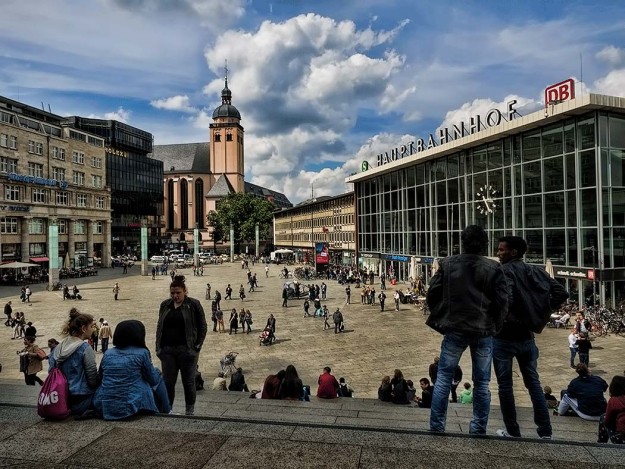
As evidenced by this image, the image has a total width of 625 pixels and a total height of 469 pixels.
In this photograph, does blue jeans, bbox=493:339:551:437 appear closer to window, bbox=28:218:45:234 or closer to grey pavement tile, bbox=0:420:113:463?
grey pavement tile, bbox=0:420:113:463

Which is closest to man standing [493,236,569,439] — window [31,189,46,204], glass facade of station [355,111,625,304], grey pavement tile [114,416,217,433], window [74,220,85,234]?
grey pavement tile [114,416,217,433]

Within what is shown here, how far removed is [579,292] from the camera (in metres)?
26.1

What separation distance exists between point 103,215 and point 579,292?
65.5m

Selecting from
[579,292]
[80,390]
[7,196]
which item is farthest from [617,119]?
[7,196]

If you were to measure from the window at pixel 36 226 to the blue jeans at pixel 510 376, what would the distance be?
204ft

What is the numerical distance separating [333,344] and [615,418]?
14.4 m

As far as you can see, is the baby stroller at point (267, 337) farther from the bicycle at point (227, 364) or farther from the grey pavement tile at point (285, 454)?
the grey pavement tile at point (285, 454)

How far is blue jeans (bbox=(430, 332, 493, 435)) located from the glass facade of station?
2282 centimetres

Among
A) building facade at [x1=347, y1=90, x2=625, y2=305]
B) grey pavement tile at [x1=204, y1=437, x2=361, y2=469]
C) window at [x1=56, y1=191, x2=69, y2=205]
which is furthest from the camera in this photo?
window at [x1=56, y1=191, x2=69, y2=205]

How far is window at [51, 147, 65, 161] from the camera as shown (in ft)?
196

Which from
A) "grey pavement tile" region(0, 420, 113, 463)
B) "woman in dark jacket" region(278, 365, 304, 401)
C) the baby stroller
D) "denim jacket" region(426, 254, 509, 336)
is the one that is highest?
"denim jacket" region(426, 254, 509, 336)

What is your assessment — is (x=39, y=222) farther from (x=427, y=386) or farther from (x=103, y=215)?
(x=427, y=386)

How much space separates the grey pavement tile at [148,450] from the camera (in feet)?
12.3

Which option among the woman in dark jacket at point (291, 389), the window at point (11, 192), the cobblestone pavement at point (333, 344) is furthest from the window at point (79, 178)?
the woman in dark jacket at point (291, 389)
